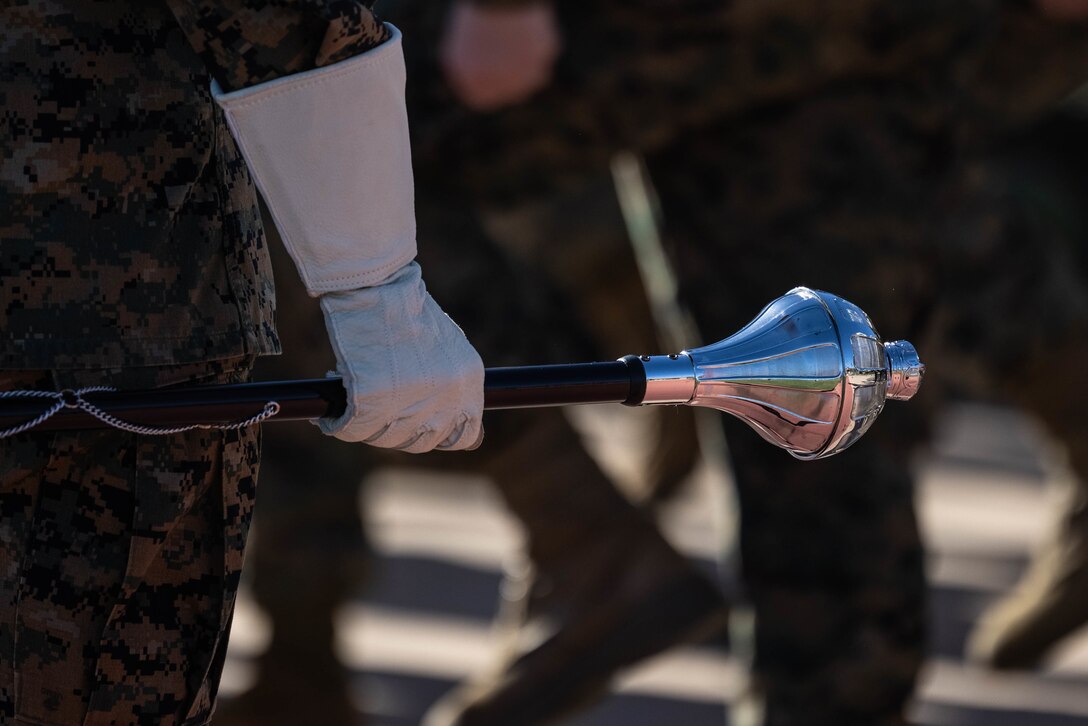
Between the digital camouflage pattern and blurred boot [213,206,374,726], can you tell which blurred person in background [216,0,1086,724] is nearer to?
blurred boot [213,206,374,726]

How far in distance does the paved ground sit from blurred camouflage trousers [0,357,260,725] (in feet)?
4.91

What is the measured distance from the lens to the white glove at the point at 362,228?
58.9 inches

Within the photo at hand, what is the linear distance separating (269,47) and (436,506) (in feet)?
→ 14.6

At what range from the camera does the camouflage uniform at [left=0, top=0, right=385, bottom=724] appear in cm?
149

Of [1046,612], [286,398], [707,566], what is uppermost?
[286,398]

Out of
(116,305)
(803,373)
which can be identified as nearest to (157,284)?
(116,305)

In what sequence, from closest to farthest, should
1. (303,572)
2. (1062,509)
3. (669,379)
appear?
(669,379)
(303,572)
(1062,509)

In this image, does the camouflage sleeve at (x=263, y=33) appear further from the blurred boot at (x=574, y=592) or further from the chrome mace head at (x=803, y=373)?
the blurred boot at (x=574, y=592)

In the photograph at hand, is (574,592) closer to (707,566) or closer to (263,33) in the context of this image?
(707,566)

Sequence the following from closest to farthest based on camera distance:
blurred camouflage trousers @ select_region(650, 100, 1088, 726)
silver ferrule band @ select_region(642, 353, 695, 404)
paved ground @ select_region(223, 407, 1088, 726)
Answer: silver ferrule band @ select_region(642, 353, 695, 404) < blurred camouflage trousers @ select_region(650, 100, 1088, 726) < paved ground @ select_region(223, 407, 1088, 726)

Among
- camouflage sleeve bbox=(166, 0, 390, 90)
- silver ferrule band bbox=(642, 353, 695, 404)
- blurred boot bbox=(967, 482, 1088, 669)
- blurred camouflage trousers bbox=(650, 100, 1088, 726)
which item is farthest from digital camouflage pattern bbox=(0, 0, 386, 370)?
blurred boot bbox=(967, 482, 1088, 669)

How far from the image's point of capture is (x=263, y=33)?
1462 mm

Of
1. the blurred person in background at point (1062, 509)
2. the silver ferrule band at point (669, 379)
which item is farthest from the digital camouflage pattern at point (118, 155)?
the blurred person in background at point (1062, 509)

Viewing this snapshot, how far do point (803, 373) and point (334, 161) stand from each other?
1.59ft
